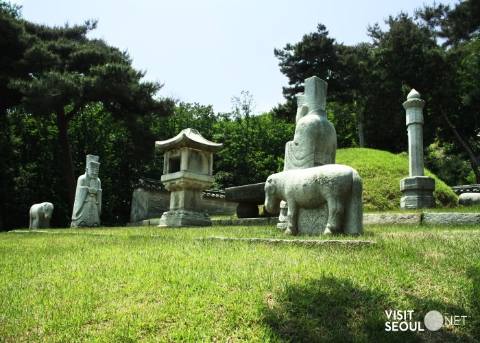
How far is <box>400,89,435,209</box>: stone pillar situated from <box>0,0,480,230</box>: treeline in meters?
5.91

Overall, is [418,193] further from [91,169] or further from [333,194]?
[91,169]

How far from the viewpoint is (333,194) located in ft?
18.7

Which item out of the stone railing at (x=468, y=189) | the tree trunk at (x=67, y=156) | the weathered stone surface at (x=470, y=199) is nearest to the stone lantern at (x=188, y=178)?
the weathered stone surface at (x=470, y=199)

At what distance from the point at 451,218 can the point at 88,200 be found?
38.6 feet

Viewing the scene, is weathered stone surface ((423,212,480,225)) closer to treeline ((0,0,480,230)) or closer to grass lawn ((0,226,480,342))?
grass lawn ((0,226,480,342))

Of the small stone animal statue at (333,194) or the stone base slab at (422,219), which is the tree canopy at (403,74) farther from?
the small stone animal statue at (333,194)

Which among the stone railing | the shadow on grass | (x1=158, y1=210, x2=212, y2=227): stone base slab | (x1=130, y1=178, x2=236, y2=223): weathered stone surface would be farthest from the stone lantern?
the stone railing

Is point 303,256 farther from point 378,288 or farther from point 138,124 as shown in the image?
point 138,124

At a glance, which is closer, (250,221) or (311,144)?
(311,144)

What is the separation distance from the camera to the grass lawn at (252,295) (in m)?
3.09

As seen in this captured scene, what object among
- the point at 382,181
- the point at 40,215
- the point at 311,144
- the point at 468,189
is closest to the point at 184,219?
the point at 311,144

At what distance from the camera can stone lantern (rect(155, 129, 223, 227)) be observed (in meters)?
12.2

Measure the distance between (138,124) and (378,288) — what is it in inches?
774

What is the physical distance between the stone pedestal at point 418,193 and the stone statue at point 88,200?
10.5m
